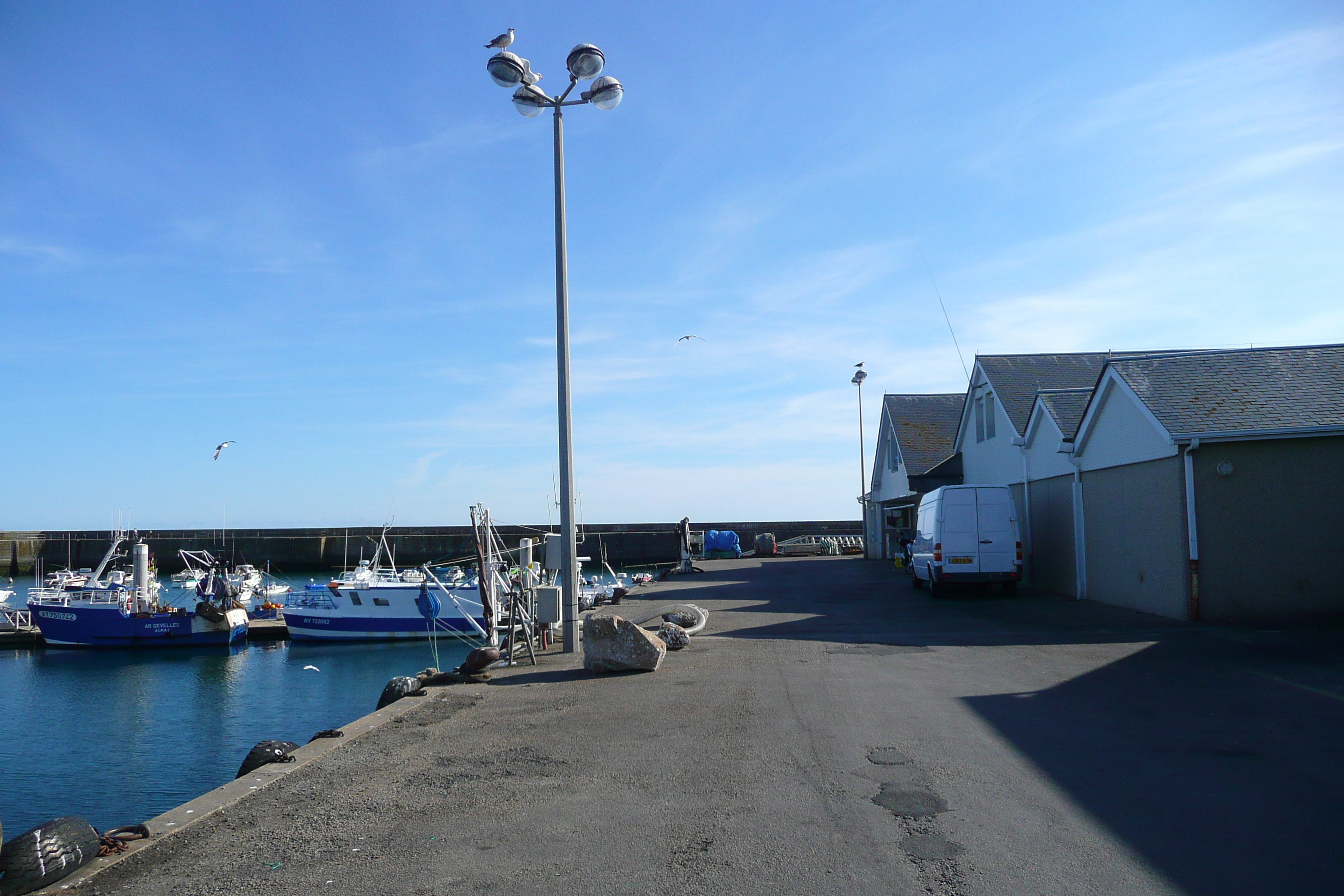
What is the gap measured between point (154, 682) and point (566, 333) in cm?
2710

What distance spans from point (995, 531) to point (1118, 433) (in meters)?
3.33

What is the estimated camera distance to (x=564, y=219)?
12539mm

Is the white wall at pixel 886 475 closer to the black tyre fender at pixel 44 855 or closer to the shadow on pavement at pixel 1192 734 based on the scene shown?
the shadow on pavement at pixel 1192 734

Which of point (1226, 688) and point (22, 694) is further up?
point (1226, 688)

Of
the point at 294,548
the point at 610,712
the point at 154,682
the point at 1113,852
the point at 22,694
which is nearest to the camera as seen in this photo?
the point at 1113,852

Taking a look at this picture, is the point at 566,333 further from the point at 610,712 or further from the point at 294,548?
the point at 294,548

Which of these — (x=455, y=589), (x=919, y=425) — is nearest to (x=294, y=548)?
(x=455, y=589)

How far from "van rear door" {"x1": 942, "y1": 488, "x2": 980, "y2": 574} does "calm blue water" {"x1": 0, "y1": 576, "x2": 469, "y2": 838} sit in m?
14.5

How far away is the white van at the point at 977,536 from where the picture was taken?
19.2 metres

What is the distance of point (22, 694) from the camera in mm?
28859

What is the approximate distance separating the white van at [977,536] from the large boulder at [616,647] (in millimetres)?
10376

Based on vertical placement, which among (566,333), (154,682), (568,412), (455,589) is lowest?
(154,682)

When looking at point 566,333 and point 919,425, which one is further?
point 919,425

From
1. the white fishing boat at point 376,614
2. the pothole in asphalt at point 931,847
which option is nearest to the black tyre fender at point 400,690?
the pothole in asphalt at point 931,847
